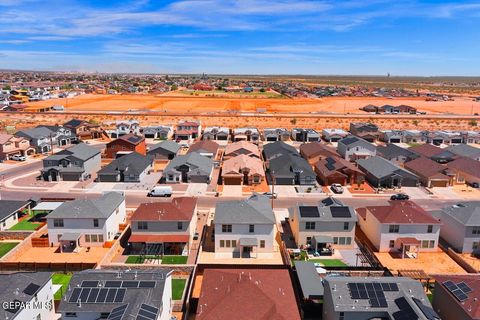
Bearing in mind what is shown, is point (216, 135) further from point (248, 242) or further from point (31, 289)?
point (31, 289)

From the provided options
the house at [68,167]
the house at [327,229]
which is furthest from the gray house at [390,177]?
the house at [68,167]

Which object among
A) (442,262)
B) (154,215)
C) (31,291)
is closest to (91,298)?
(31,291)

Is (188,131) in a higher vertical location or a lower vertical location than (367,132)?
lower

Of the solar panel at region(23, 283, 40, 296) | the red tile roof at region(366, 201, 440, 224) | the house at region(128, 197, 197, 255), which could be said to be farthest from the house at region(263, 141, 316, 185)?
the solar panel at region(23, 283, 40, 296)

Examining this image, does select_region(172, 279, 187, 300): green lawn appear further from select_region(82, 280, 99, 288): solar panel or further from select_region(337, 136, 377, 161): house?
select_region(337, 136, 377, 161): house

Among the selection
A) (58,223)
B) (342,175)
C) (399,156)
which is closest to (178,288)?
(58,223)

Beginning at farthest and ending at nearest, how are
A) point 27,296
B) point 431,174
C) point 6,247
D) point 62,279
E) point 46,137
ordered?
point 46,137
point 431,174
point 6,247
point 62,279
point 27,296

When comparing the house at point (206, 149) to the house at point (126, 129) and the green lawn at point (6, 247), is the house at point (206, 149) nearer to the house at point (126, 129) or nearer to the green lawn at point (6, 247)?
the house at point (126, 129)
